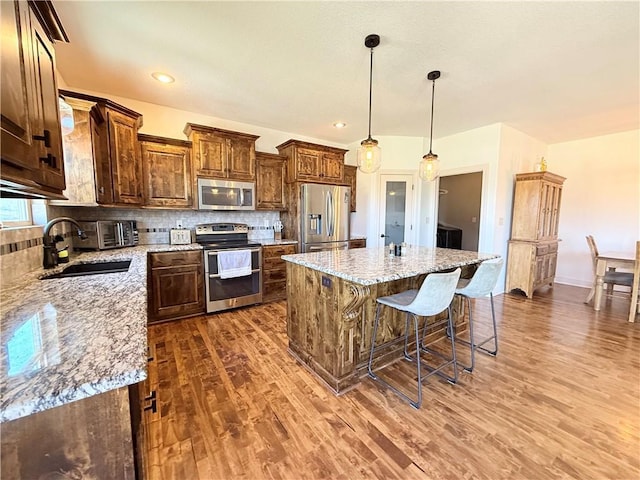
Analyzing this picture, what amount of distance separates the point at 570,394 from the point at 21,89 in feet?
11.6

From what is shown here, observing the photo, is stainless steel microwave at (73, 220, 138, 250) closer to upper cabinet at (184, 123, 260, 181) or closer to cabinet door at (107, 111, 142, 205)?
cabinet door at (107, 111, 142, 205)

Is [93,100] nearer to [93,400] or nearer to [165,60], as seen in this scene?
[165,60]

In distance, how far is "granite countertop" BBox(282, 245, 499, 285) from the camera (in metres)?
1.76

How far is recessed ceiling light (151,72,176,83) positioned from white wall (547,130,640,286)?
6683mm

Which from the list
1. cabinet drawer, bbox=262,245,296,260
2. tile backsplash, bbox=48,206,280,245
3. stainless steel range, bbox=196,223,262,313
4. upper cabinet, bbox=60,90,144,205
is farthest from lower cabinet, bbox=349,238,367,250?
upper cabinet, bbox=60,90,144,205

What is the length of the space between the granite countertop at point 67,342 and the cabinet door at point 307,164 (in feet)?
10.0

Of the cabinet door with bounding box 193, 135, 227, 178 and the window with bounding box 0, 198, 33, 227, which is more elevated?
the cabinet door with bounding box 193, 135, 227, 178

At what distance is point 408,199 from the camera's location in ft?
16.8

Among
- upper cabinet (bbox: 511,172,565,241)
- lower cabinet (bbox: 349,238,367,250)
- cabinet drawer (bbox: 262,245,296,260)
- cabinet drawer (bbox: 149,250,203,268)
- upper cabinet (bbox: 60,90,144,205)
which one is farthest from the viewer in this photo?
lower cabinet (bbox: 349,238,367,250)

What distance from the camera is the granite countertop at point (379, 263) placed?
1.76 metres

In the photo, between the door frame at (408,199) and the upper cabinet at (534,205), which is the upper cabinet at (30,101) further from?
the upper cabinet at (534,205)

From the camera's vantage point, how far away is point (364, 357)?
2.21 meters

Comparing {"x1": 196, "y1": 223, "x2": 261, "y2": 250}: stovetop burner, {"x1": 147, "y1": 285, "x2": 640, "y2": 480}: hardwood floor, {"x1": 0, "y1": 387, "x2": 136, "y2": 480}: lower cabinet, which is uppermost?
{"x1": 196, "y1": 223, "x2": 261, "y2": 250}: stovetop burner

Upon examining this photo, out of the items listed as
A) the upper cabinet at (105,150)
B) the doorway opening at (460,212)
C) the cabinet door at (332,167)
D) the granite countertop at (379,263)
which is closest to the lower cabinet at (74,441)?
the granite countertop at (379,263)
